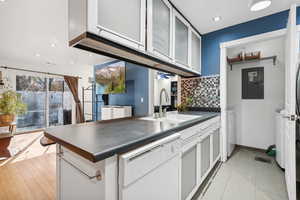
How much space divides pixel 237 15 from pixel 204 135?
1980mm

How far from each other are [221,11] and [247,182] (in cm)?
247

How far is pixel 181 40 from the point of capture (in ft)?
6.84

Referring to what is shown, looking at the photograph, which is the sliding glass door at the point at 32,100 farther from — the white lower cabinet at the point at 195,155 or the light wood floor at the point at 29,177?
the white lower cabinet at the point at 195,155

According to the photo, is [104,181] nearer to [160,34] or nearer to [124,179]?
[124,179]

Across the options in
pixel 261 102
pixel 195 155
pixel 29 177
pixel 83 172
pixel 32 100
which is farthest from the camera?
pixel 32 100

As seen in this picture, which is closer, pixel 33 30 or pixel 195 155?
pixel 195 155

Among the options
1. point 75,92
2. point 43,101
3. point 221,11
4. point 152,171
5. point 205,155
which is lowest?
point 205,155

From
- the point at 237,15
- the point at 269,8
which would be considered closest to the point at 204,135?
the point at 237,15

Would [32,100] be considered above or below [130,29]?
below

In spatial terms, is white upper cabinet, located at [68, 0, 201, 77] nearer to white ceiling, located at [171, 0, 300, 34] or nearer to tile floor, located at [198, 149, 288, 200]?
white ceiling, located at [171, 0, 300, 34]

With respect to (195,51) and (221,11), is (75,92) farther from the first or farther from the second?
(221,11)

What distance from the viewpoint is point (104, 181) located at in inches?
26.5

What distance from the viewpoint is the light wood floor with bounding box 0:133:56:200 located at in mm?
1684

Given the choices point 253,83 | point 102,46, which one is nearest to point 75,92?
point 102,46
